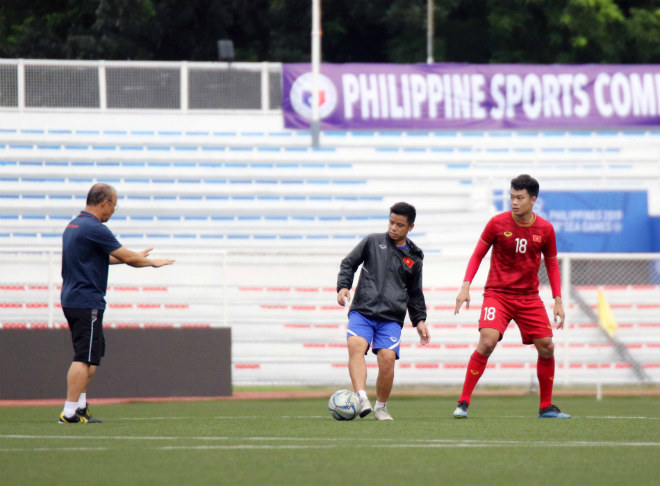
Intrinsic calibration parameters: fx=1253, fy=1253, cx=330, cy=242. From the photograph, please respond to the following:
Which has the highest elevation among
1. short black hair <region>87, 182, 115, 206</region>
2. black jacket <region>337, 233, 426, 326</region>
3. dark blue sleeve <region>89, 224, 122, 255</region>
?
short black hair <region>87, 182, 115, 206</region>

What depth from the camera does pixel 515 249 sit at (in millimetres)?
10117

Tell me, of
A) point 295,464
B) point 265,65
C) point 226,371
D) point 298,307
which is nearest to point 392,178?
point 265,65

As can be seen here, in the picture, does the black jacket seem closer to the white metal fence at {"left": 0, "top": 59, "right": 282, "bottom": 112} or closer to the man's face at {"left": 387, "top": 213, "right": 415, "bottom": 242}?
the man's face at {"left": 387, "top": 213, "right": 415, "bottom": 242}

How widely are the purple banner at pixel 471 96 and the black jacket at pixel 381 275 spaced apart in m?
16.3

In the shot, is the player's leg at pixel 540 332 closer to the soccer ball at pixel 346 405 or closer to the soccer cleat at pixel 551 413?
the soccer cleat at pixel 551 413

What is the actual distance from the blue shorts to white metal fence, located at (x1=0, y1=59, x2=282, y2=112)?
630 inches

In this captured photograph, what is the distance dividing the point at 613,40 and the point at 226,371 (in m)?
22.4

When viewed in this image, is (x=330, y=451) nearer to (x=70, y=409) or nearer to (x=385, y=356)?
(x=385, y=356)

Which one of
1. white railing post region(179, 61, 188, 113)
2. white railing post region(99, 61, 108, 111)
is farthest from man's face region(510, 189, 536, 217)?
white railing post region(99, 61, 108, 111)

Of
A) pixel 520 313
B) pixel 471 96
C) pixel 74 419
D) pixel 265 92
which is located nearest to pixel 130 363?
pixel 74 419

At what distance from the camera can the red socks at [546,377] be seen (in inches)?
408

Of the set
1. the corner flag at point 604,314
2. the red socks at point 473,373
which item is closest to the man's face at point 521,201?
the red socks at point 473,373

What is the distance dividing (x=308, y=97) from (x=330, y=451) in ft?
63.9

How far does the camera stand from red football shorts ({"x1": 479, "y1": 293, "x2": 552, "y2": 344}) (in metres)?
10.1
